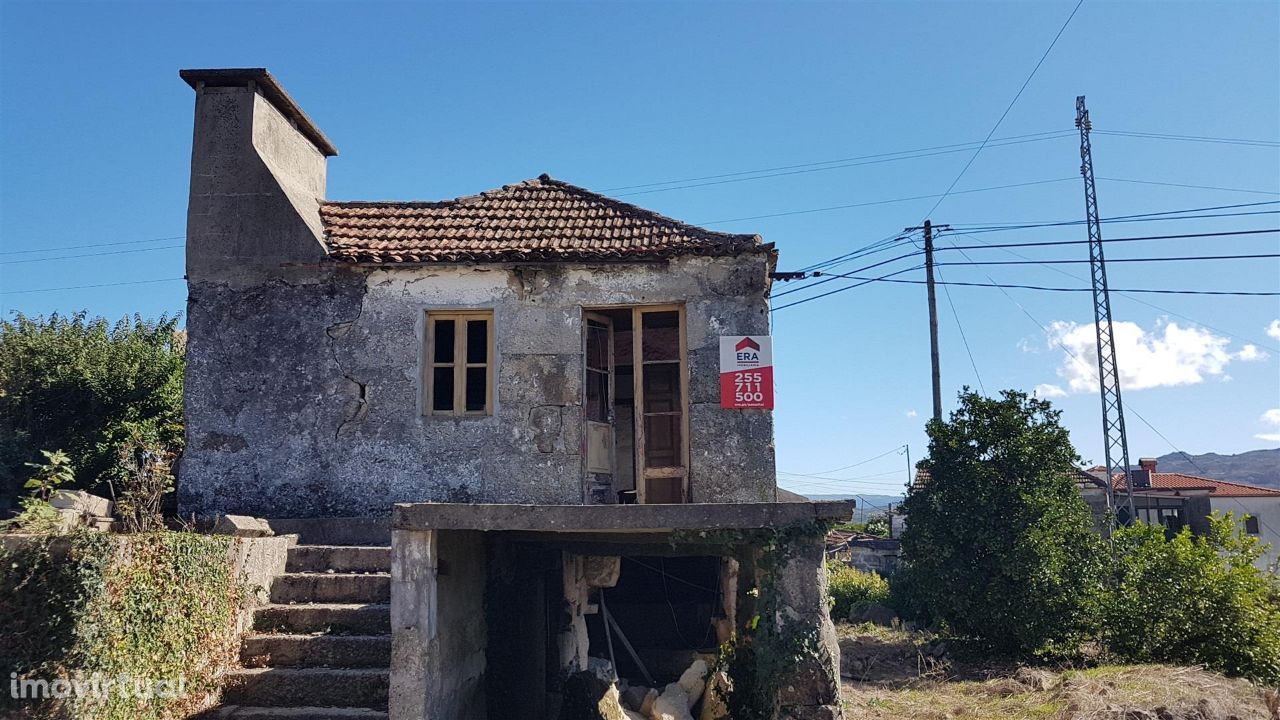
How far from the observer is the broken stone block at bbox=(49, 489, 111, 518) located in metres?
9.54

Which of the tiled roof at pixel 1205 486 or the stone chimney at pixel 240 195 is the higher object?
the stone chimney at pixel 240 195

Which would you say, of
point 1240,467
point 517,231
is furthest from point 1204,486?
point 1240,467

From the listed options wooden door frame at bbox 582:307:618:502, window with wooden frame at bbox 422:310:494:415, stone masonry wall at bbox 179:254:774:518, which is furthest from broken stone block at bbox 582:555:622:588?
window with wooden frame at bbox 422:310:494:415

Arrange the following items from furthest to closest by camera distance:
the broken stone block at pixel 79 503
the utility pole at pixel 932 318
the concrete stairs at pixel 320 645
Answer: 1. the utility pole at pixel 932 318
2. the broken stone block at pixel 79 503
3. the concrete stairs at pixel 320 645

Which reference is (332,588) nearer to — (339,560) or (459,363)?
(339,560)

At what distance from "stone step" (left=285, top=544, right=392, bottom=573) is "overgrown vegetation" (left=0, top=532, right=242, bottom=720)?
153 cm

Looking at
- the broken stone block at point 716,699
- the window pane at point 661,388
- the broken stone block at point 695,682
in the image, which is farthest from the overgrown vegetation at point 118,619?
the window pane at point 661,388

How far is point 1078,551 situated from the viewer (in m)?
14.2

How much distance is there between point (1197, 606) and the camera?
1344cm

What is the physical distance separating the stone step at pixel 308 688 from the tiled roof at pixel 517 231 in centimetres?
520

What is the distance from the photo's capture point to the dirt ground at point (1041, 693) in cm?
1011

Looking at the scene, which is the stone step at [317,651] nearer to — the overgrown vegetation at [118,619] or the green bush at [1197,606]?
the overgrown vegetation at [118,619]

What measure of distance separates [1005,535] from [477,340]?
930cm

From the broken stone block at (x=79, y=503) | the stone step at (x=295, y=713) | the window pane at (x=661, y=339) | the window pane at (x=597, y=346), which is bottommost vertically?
the stone step at (x=295, y=713)
